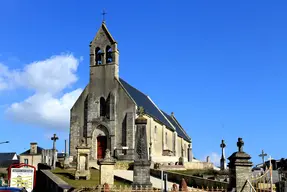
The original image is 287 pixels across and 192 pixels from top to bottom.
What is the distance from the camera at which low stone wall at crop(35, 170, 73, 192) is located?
1865 cm

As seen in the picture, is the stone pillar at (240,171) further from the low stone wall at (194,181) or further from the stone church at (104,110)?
the stone church at (104,110)

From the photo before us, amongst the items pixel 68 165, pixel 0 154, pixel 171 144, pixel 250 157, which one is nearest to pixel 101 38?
pixel 68 165

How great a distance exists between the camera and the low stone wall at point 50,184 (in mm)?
18645

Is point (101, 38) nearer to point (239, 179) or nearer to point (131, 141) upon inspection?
point (131, 141)

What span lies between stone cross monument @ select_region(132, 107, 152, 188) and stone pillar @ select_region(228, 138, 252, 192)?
624 centimetres

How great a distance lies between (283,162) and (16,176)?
34.4ft

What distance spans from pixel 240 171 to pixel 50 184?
36.6 feet

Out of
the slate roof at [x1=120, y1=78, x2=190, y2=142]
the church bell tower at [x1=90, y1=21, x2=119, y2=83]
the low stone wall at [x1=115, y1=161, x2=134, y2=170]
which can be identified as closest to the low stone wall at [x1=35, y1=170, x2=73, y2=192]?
the low stone wall at [x1=115, y1=161, x2=134, y2=170]

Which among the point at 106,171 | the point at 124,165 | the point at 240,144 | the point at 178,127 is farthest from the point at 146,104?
the point at 240,144

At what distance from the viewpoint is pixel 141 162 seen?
20781 mm

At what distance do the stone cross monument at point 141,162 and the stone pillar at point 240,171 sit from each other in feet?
20.5

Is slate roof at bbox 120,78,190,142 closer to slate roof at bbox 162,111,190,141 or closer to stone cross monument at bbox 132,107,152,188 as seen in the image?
slate roof at bbox 162,111,190,141

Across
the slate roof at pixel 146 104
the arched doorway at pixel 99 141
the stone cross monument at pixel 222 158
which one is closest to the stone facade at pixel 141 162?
the arched doorway at pixel 99 141

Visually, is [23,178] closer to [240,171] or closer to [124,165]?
[240,171]
